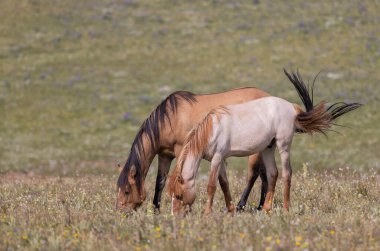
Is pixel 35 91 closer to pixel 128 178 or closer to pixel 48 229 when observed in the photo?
pixel 128 178

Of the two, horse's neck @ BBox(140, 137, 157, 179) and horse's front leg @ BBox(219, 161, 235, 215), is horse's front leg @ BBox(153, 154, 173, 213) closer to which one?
horse's neck @ BBox(140, 137, 157, 179)

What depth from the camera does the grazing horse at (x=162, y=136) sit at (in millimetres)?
10204

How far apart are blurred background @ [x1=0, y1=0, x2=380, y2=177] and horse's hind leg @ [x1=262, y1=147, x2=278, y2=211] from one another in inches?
501

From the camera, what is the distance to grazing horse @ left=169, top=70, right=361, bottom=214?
909 cm

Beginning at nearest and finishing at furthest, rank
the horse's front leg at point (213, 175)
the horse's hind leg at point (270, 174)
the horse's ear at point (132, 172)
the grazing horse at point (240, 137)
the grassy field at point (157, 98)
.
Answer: the grassy field at point (157, 98) → the grazing horse at point (240, 137) → the horse's front leg at point (213, 175) → the horse's hind leg at point (270, 174) → the horse's ear at point (132, 172)

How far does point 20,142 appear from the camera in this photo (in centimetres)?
2705

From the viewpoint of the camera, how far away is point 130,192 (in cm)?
1017

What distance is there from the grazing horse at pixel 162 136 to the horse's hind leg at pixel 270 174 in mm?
1076

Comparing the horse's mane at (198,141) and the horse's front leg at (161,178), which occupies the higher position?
the horse's mane at (198,141)

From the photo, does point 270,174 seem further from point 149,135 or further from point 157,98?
point 157,98

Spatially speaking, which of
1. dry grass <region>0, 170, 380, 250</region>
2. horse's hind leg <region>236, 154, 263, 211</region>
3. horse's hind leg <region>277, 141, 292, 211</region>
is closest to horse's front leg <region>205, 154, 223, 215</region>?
dry grass <region>0, 170, 380, 250</region>

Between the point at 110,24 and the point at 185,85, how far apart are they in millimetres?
11177

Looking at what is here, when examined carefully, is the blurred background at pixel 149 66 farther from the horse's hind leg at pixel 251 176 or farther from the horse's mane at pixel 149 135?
the horse's mane at pixel 149 135

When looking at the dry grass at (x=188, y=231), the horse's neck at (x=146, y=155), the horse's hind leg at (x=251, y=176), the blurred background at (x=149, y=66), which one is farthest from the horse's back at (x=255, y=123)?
the blurred background at (x=149, y=66)
